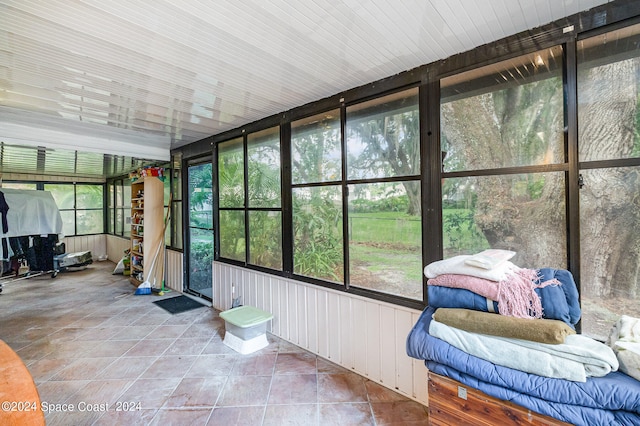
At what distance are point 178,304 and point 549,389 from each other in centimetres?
446

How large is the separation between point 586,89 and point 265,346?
3.25m

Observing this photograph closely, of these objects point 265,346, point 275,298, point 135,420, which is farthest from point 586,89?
point 135,420

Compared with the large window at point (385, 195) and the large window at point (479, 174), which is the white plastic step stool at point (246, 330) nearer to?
the large window at point (479, 174)

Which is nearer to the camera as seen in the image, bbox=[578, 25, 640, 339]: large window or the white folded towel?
the white folded towel

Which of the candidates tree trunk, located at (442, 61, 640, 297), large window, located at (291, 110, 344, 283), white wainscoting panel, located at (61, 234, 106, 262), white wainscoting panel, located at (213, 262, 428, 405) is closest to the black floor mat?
white wainscoting panel, located at (213, 262, 428, 405)

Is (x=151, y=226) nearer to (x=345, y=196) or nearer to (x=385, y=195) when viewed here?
(x=345, y=196)

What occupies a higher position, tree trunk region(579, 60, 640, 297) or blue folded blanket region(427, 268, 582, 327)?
tree trunk region(579, 60, 640, 297)

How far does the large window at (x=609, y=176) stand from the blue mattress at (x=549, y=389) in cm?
62

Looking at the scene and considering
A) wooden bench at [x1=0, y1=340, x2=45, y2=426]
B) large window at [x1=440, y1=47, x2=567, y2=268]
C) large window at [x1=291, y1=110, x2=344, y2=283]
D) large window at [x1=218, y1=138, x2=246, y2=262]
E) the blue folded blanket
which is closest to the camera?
wooden bench at [x1=0, y1=340, x2=45, y2=426]

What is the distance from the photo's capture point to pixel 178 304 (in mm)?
4215

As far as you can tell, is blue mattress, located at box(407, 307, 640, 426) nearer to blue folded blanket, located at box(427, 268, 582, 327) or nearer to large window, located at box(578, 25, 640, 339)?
blue folded blanket, located at box(427, 268, 582, 327)

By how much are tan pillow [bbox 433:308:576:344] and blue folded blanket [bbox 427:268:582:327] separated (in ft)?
0.17

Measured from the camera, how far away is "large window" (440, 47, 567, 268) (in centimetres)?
158

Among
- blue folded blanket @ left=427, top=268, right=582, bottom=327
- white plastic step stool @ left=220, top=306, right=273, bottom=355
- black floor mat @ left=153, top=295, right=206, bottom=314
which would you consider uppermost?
blue folded blanket @ left=427, top=268, right=582, bottom=327
